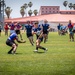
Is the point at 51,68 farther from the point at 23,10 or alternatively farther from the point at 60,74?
the point at 23,10

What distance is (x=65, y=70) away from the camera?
36.9 feet

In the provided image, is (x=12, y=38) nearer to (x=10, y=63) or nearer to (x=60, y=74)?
(x=10, y=63)

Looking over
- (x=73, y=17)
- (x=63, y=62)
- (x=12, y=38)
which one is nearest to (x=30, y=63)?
(x=63, y=62)

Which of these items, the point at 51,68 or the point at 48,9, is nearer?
the point at 51,68

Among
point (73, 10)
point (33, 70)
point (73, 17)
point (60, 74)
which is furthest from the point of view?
point (73, 10)

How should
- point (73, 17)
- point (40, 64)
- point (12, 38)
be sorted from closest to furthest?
point (40, 64)
point (12, 38)
point (73, 17)

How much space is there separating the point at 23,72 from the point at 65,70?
1.50 m

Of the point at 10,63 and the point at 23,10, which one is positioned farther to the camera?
the point at 23,10

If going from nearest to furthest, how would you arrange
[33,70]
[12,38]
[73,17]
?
[33,70]
[12,38]
[73,17]

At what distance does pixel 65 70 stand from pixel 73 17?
399ft

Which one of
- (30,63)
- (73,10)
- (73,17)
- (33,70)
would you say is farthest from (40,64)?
(73,10)

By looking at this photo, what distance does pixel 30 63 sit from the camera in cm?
1307

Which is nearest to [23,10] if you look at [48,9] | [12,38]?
[48,9]

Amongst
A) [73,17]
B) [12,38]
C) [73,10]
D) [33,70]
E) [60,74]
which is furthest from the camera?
[73,10]
